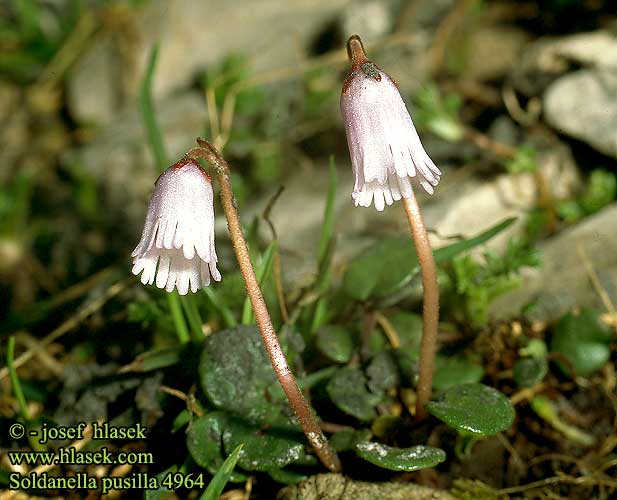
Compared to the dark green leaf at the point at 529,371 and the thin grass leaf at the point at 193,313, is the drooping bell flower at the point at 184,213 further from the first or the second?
the dark green leaf at the point at 529,371

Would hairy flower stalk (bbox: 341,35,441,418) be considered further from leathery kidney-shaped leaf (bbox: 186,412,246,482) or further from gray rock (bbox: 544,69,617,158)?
gray rock (bbox: 544,69,617,158)

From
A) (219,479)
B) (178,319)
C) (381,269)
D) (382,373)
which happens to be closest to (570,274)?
(381,269)

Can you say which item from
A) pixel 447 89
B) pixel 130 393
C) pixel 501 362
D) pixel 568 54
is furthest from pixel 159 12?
pixel 501 362

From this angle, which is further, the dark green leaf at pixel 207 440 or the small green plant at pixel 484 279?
the small green plant at pixel 484 279

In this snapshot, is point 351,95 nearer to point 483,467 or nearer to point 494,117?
point 483,467

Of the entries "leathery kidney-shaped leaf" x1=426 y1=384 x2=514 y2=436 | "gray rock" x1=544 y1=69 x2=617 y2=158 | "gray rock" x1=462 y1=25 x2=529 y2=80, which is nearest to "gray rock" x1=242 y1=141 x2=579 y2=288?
"gray rock" x1=544 y1=69 x2=617 y2=158

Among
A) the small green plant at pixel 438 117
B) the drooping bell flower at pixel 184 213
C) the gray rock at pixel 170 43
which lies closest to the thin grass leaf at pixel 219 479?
the drooping bell flower at pixel 184 213

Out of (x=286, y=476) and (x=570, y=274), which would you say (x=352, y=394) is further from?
(x=570, y=274)
